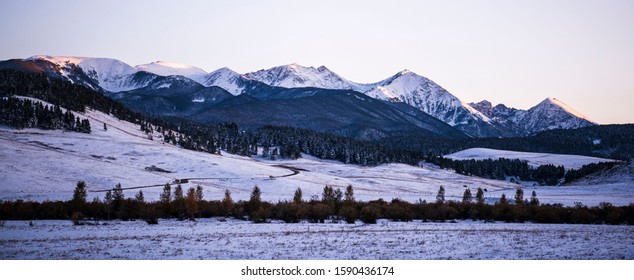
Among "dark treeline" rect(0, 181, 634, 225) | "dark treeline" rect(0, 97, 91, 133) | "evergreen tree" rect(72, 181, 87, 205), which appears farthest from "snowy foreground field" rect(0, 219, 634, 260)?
"dark treeline" rect(0, 97, 91, 133)

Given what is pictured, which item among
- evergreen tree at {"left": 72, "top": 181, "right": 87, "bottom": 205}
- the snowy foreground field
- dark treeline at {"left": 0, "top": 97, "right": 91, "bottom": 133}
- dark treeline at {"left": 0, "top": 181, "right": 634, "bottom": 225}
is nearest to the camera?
the snowy foreground field

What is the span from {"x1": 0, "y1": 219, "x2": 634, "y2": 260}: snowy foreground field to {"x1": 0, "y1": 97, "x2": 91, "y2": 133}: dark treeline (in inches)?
5592

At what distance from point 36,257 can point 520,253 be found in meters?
35.0

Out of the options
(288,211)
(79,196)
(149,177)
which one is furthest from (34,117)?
(288,211)

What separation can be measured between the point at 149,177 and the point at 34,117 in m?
96.8

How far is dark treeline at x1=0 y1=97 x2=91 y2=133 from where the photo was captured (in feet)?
581

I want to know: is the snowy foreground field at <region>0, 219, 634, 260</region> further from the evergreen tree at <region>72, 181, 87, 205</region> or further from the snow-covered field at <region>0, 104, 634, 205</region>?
the snow-covered field at <region>0, 104, 634, 205</region>

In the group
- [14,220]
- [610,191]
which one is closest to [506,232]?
[14,220]

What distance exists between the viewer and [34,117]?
184875mm

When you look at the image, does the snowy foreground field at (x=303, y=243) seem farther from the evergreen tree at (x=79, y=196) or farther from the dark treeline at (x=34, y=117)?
the dark treeline at (x=34, y=117)

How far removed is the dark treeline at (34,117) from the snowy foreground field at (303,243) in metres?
142

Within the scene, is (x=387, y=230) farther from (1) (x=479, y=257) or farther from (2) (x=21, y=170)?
(2) (x=21, y=170)

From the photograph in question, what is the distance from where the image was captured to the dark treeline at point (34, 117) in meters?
177

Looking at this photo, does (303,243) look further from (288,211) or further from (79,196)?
(79,196)
